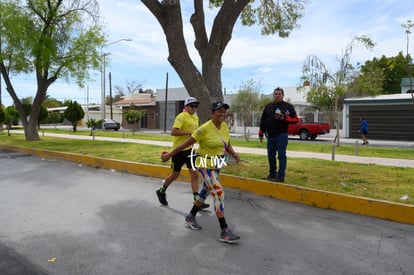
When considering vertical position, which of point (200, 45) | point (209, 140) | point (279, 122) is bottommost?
point (209, 140)

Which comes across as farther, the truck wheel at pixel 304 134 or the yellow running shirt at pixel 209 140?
the truck wheel at pixel 304 134

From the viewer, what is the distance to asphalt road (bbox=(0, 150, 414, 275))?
358 cm

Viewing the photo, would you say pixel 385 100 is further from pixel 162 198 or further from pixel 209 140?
pixel 209 140

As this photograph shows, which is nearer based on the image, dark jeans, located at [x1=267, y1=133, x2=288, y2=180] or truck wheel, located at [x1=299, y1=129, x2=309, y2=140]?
dark jeans, located at [x1=267, y1=133, x2=288, y2=180]

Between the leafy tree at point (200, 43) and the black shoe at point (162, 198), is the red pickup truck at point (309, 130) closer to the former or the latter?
the leafy tree at point (200, 43)

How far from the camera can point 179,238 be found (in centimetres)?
436

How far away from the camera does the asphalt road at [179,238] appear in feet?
11.8

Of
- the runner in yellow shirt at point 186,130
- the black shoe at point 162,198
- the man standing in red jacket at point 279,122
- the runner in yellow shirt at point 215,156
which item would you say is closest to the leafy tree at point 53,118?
the black shoe at point 162,198

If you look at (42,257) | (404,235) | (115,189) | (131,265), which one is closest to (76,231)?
(42,257)

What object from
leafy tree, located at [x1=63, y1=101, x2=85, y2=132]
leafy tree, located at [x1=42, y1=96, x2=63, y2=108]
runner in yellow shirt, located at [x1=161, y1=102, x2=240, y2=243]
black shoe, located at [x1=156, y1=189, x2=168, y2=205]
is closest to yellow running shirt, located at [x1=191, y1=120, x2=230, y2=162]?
runner in yellow shirt, located at [x1=161, y1=102, x2=240, y2=243]

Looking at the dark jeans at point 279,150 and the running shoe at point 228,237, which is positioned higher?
the dark jeans at point 279,150

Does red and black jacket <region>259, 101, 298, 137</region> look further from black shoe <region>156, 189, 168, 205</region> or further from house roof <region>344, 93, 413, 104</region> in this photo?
house roof <region>344, 93, 413, 104</region>

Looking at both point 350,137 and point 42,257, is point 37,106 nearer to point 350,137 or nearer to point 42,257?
point 42,257

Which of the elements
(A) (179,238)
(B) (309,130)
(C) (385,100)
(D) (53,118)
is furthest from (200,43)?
(D) (53,118)
